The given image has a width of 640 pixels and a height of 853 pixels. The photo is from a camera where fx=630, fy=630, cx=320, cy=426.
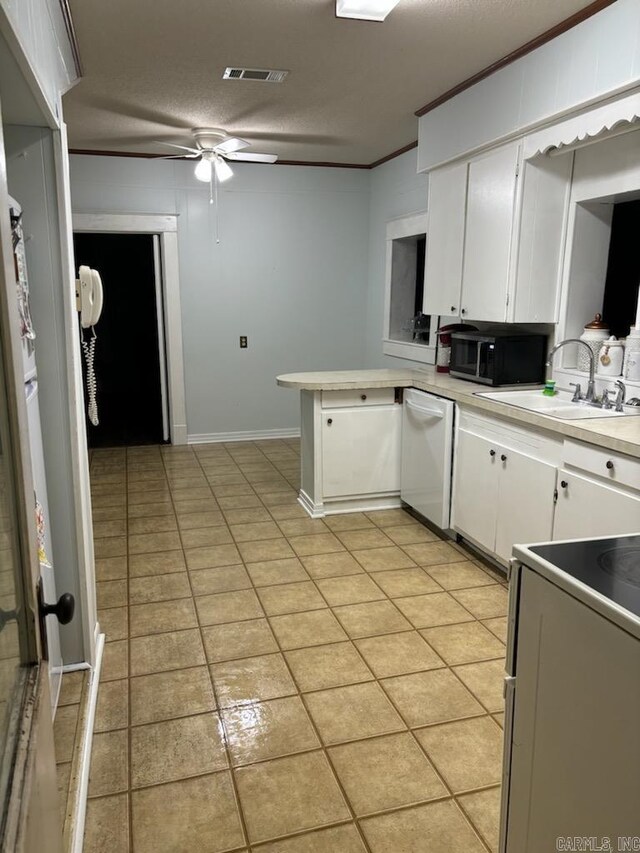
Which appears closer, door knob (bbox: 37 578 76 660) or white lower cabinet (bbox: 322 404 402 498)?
door knob (bbox: 37 578 76 660)

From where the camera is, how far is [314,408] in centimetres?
398

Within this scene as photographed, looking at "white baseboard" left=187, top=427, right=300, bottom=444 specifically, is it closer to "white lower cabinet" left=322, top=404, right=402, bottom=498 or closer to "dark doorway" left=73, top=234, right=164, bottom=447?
"dark doorway" left=73, top=234, right=164, bottom=447

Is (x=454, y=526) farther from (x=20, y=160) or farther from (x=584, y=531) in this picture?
(x=20, y=160)

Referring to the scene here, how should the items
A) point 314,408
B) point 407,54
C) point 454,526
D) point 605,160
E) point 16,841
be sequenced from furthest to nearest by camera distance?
point 314,408, point 454,526, point 407,54, point 605,160, point 16,841

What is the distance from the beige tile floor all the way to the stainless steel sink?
904 mm

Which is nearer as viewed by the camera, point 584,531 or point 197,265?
point 584,531

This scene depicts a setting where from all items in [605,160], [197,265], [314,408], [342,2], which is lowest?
[314,408]

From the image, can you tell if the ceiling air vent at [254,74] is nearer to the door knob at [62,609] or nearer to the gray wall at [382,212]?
the gray wall at [382,212]

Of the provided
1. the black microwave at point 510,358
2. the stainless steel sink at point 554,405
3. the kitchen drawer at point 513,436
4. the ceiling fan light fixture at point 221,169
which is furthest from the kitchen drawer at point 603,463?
the ceiling fan light fixture at point 221,169

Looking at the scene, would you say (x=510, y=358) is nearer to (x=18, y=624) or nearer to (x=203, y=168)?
(x=203, y=168)

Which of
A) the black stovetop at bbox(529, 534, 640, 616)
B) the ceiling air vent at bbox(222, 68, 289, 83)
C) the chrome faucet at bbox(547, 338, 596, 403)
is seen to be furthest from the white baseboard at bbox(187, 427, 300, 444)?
the black stovetop at bbox(529, 534, 640, 616)

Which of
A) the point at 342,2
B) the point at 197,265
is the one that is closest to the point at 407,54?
the point at 342,2

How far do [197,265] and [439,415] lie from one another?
3.08 meters

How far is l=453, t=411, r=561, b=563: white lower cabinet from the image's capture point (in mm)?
2830
